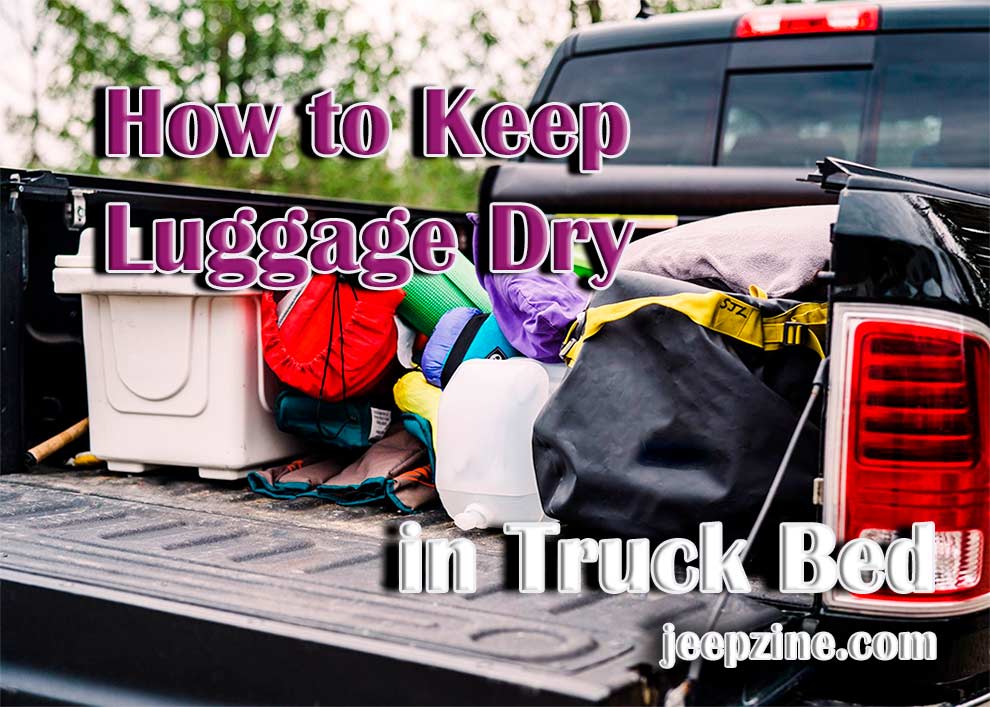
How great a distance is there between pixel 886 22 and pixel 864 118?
0.94 ft

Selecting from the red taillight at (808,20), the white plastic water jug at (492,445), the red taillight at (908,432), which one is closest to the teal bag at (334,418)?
the white plastic water jug at (492,445)

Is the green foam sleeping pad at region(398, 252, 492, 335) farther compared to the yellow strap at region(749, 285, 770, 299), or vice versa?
the green foam sleeping pad at region(398, 252, 492, 335)

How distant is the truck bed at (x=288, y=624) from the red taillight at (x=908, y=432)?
0.22 metres

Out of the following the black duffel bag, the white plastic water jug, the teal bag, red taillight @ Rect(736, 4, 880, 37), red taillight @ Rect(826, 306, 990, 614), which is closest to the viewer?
red taillight @ Rect(826, 306, 990, 614)

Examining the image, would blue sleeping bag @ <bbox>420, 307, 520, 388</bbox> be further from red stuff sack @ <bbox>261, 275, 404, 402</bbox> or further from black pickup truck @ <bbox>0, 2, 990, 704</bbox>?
black pickup truck @ <bbox>0, 2, 990, 704</bbox>

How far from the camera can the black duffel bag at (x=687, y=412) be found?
188 cm

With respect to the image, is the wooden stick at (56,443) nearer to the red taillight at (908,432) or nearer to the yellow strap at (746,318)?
the yellow strap at (746,318)

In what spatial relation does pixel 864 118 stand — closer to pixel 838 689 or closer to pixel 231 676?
pixel 838 689

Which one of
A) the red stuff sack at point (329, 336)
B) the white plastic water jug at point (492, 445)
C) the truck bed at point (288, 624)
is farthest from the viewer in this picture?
the red stuff sack at point (329, 336)

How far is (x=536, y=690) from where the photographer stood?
1.40 metres

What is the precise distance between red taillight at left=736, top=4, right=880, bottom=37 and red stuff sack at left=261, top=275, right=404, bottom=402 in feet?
5.45

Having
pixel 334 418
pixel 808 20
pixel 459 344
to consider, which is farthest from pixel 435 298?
pixel 808 20

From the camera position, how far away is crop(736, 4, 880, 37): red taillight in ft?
11.6

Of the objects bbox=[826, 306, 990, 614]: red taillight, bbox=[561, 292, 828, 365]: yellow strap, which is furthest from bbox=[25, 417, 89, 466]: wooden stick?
bbox=[826, 306, 990, 614]: red taillight
